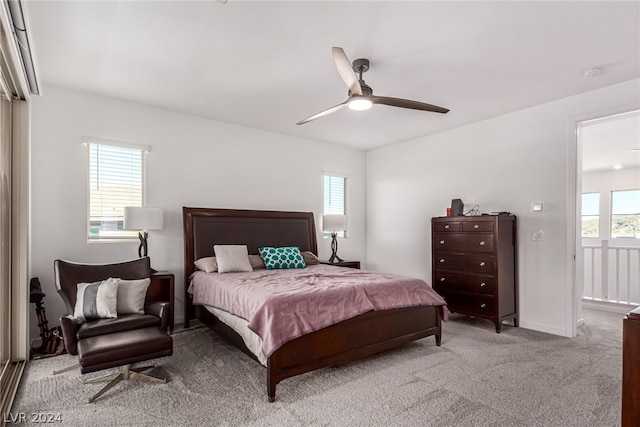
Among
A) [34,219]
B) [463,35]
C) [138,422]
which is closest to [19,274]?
[34,219]

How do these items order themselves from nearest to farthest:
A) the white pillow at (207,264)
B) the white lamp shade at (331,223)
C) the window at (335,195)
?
the white pillow at (207,264) < the white lamp shade at (331,223) < the window at (335,195)

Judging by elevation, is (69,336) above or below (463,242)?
below

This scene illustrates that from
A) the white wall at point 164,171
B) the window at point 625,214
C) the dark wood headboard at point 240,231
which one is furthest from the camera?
the window at point 625,214

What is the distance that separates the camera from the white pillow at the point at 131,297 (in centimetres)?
326

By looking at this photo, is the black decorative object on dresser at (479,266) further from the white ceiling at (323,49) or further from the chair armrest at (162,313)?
the chair armrest at (162,313)

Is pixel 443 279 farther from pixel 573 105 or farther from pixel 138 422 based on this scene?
pixel 138 422

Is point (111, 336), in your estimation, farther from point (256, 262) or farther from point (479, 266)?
point (479, 266)

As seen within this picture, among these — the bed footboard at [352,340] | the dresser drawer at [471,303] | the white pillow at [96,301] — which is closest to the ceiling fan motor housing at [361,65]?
the bed footboard at [352,340]

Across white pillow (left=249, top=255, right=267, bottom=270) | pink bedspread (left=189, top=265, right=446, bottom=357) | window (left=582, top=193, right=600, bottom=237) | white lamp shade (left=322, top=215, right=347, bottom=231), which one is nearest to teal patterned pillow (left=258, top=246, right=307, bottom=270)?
white pillow (left=249, top=255, right=267, bottom=270)

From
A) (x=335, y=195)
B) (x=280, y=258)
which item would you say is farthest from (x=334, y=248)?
(x=280, y=258)

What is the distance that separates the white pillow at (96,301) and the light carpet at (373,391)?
19.8 inches

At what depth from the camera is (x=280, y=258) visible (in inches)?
187

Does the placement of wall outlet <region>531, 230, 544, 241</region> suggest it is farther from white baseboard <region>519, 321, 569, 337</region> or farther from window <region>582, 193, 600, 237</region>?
window <region>582, 193, 600, 237</region>

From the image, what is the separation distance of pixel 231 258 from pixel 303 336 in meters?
1.91
